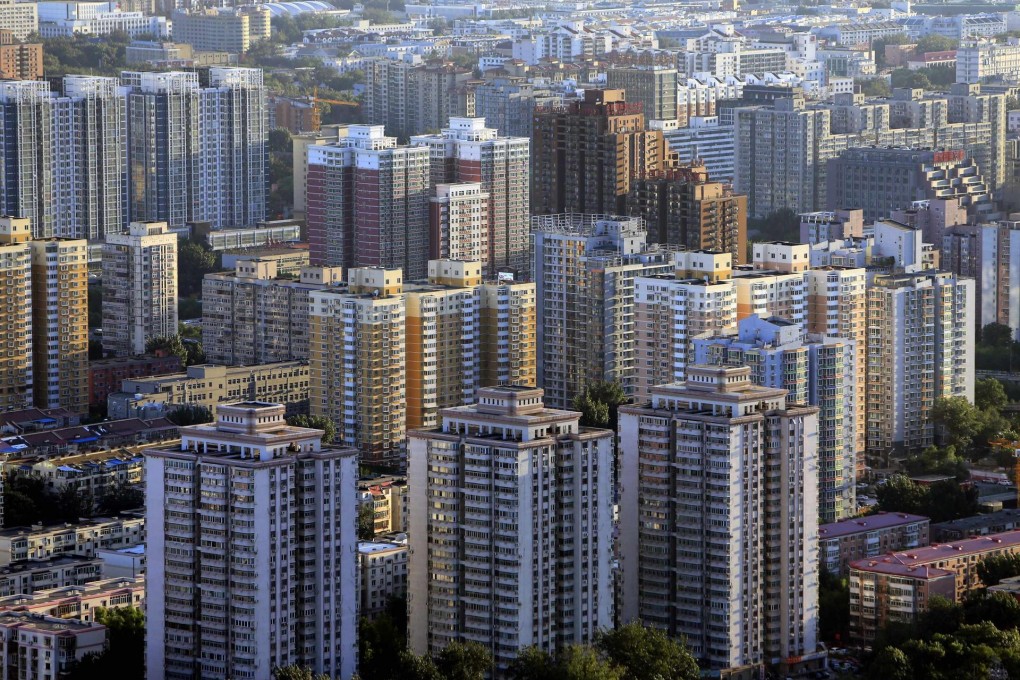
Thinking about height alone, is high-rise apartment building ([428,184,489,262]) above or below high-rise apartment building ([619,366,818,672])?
above

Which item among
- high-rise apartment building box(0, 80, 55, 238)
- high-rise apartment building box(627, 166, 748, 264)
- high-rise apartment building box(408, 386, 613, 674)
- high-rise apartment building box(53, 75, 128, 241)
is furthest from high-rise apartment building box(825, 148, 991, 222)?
high-rise apartment building box(408, 386, 613, 674)

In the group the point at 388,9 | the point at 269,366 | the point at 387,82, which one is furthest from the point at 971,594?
the point at 388,9

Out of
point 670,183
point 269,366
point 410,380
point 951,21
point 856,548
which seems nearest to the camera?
point 856,548

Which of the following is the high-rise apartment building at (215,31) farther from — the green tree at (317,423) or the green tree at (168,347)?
the green tree at (317,423)

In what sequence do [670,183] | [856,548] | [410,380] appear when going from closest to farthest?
[856,548], [410,380], [670,183]

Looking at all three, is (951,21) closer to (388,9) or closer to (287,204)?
(388,9)

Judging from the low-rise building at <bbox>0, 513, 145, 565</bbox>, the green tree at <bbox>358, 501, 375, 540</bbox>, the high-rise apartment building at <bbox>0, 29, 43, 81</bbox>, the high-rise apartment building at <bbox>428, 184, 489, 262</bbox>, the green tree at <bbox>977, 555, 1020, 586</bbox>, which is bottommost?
the green tree at <bbox>977, 555, 1020, 586</bbox>

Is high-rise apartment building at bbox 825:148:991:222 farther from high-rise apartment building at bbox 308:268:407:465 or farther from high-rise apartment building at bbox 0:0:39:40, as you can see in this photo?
high-rise apartment building at bbox 0:0:39:40
